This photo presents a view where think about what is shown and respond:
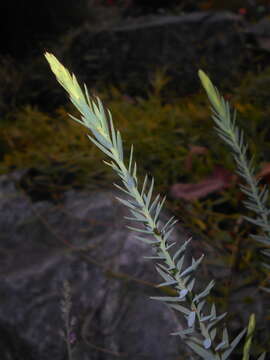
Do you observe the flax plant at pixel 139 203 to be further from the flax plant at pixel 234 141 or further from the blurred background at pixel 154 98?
the blurred background at pixel 154 98

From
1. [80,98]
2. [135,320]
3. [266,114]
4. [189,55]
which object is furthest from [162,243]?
[189,55]

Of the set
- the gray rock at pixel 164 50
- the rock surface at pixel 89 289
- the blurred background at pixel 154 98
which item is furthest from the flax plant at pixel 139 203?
the gray rock at pixel 164 50

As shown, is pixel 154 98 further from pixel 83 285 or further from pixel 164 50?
pixel 83 285

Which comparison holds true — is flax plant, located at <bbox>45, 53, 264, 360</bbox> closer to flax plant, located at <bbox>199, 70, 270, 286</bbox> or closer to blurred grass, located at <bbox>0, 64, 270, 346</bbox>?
flax plant, located at <bbox>199, 70, 270, 286</bbox>

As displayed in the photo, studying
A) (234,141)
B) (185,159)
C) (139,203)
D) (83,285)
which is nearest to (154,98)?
(185,159)

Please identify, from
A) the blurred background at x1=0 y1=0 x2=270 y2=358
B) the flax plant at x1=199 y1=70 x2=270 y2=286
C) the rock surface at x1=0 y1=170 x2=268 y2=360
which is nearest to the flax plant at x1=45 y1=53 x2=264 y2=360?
the flax plant at x1=199 y1=70 x2=270 y2=286

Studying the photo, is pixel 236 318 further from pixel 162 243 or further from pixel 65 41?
pixel 65 41

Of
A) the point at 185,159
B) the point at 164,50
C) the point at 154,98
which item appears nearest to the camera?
the point at 185,159
